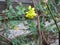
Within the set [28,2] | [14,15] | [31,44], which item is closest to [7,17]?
[14,15]

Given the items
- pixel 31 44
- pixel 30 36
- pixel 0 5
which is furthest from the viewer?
pixel 0 5

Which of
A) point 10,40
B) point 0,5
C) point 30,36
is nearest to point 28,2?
point 0,5

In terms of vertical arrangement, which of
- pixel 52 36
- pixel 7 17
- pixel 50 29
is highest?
pixel 7 17

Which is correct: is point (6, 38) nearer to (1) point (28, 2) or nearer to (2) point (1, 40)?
(2) point (1, 40)

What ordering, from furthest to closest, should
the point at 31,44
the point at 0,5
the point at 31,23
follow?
the point at 0,5
the point at 31,44
the point at 31,23

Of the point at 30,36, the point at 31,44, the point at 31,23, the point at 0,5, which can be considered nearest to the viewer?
the point at 31,23

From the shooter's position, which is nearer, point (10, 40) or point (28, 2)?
point (10, 40)

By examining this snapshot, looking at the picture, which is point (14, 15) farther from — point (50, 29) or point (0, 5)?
point (0, 5)

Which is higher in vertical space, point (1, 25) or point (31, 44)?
point (1, 25)

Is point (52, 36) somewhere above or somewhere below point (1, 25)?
below
